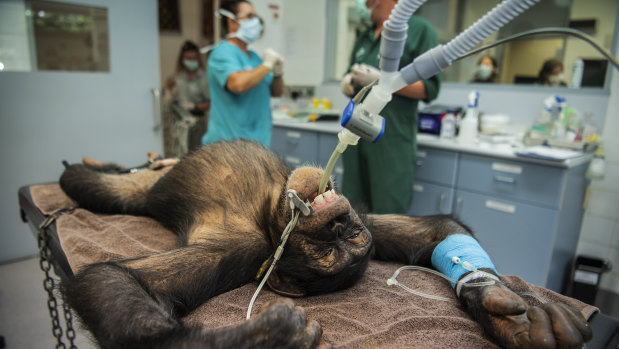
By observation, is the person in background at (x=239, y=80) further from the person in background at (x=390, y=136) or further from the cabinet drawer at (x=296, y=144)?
the cabinet drawer at (x=296, y=144)

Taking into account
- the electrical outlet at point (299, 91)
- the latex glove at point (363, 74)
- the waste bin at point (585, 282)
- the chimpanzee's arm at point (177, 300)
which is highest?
the latex glove at point (363, 74)

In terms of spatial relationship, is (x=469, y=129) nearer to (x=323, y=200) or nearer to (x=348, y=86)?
(x=348, y=86)

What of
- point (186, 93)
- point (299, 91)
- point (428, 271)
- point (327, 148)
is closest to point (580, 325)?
point (428, 271)

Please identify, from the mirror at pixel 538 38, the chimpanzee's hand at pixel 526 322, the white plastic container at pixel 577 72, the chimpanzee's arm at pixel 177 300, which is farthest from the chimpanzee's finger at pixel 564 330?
the white plastic container at pixel 577 72

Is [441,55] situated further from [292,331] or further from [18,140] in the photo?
[18,140]

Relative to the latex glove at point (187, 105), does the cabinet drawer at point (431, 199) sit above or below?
below

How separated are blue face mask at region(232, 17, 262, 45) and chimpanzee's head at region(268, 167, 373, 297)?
5.31 ft

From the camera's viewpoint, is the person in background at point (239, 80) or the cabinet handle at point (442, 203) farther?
the cabinet handle at point (442, 203)

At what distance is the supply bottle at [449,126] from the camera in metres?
2.79

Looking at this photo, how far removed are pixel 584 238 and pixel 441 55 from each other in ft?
8.51

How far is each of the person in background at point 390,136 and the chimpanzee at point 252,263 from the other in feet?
3.26

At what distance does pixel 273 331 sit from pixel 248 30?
2015 millimetres

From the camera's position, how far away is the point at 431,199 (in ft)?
8.83

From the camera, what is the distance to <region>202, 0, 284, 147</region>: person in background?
2154 mm
